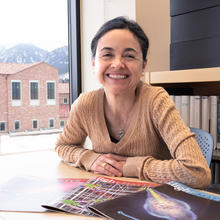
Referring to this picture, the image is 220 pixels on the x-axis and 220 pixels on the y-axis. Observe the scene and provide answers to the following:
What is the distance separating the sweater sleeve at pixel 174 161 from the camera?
80cm

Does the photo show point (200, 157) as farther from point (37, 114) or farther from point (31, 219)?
point (37, 114)

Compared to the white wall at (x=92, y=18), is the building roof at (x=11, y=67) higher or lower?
lower

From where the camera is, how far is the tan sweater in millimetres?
821

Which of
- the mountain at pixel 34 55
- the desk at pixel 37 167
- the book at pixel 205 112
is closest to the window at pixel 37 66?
the mountain at pixel 34 55

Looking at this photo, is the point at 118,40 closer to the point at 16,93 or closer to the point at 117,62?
the point at 117,62

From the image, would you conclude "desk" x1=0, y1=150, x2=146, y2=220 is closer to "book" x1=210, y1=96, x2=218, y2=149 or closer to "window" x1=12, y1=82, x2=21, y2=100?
"window" x1=12, y1=82, x2=21, y2=100

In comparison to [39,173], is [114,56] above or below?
above

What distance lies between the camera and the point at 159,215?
0.53 meters

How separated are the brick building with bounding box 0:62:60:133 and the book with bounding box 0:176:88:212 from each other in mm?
966

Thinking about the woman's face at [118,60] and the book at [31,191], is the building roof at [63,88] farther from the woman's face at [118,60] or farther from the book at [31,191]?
the book at [31,191]

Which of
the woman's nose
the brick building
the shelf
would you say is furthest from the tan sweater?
the brick building

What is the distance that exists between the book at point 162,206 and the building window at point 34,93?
130 centimetres

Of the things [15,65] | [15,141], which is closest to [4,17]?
[15,65]

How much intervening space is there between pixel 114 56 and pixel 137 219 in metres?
0.61
